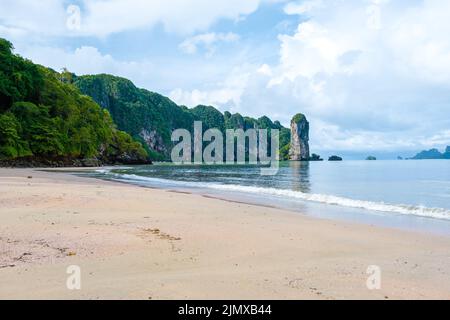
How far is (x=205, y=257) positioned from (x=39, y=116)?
5630cm

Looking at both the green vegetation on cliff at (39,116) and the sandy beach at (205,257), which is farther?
the green vegetation on cliff at (39,116)

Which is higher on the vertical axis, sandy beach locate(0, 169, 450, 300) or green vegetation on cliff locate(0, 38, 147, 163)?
green vegetation on cliff locate(0, 38, 147, 163)

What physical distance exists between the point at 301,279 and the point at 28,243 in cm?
457

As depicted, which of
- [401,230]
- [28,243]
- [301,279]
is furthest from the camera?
[401,230]

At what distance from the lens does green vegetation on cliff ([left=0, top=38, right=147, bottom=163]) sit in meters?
49.1

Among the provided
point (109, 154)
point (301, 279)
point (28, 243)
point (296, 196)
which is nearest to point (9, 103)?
point (109, 154)

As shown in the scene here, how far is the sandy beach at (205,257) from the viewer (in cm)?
420

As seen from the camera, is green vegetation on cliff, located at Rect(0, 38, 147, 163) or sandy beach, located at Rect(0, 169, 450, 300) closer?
sandy beach, located at Rect(0, 169, 450, 300)

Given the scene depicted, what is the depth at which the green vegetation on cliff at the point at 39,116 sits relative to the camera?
161 feet

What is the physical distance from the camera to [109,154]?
3438 inches

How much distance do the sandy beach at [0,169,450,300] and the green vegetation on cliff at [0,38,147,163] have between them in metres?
44.9

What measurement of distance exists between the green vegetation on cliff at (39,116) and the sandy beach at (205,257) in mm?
44926

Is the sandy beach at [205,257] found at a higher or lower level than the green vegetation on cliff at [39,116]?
lower
